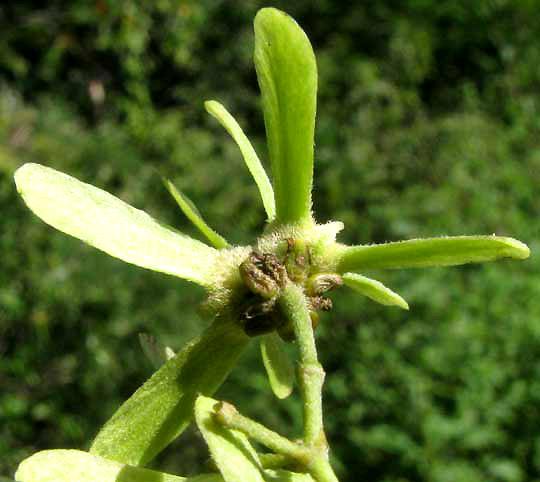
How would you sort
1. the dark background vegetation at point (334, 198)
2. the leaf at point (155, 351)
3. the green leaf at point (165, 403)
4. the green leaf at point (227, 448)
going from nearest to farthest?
the green leaf at point (227, 448)
the green leaf at point (165, 403)
the leaf at point (155, 351)
the dark background vegetation at point (334, 198)

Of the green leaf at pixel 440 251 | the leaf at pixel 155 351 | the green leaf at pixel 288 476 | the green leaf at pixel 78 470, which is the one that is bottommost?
the green leaf at pixel 78 470

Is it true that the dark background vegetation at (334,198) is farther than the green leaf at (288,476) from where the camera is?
Yes

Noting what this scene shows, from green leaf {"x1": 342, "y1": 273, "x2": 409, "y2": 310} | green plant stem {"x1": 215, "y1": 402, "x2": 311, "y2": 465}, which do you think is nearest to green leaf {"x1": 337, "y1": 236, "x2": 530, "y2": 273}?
green leaf {"x1": 342, "y1": 273, "x2": 409, "y2": 310}

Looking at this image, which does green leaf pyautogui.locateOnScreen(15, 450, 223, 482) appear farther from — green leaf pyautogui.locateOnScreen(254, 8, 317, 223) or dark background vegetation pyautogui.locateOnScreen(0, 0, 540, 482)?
dark background vegetation pyautogui.locateOnScreen(0, 0, 540, 482)

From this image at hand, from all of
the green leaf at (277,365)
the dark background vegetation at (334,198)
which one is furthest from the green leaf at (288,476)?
the dark background vegetation at (334,198)

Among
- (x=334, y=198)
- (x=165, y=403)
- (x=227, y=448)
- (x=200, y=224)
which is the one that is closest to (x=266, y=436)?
(x=227, y=448)

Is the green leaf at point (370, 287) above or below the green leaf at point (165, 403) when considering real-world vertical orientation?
above

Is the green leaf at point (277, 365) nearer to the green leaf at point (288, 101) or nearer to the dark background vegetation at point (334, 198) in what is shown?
the green leaf at point (288, 101)
